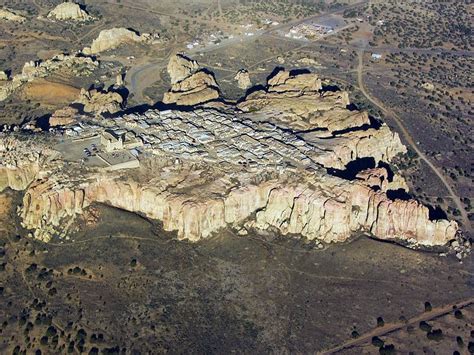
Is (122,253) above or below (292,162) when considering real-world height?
below

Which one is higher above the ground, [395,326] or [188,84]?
[395,326]

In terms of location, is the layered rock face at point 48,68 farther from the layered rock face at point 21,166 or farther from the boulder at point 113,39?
the layered rock face at point 21,166

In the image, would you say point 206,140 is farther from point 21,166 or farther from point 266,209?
point 21,166

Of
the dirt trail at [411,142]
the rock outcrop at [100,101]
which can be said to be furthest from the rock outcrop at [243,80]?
the rock outcrop at [100,101]

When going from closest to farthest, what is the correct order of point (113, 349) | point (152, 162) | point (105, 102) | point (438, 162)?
point (113, 349) < point (152, 162) < point (438, 162) < point (105, 102)

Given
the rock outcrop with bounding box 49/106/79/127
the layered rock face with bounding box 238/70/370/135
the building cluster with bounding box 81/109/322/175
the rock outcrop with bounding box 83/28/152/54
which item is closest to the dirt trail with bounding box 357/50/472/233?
the layered rock face with bounding box 238/70/370/135

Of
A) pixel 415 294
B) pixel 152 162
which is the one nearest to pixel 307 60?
pixel 152 162

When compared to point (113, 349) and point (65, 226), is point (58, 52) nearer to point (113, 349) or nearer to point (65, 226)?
point (65, 226)

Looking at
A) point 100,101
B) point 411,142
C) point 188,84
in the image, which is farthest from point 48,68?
point 411,142
